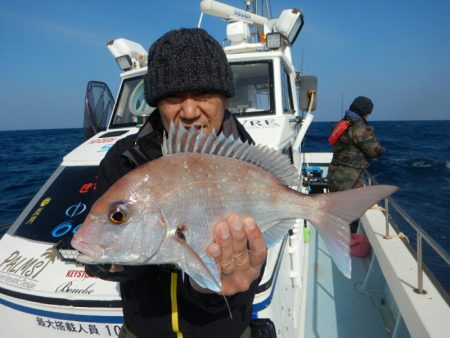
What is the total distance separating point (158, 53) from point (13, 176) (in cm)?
1568

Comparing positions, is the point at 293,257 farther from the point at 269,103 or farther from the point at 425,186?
the point at 425,186

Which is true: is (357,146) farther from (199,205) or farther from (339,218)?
(199,205)

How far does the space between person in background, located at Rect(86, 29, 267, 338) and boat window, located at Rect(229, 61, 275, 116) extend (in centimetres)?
310

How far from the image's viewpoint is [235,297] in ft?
5.36

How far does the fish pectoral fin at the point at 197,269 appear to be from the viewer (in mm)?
1353

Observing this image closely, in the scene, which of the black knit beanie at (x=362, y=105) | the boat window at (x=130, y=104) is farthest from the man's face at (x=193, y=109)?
the black knit beanie at (x=362, y=105)

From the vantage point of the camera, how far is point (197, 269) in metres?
1.36

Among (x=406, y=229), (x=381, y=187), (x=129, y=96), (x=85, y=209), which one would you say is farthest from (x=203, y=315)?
(x=406, y=229)

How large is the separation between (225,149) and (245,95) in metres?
3.68

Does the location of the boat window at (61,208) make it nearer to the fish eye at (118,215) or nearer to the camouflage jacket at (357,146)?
the fish eye at (118,215)

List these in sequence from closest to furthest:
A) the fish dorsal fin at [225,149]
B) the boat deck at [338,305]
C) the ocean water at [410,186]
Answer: the fish dorsal fin at [225,149] → the boat deck at [338,305] → the ocean water at [410,186]

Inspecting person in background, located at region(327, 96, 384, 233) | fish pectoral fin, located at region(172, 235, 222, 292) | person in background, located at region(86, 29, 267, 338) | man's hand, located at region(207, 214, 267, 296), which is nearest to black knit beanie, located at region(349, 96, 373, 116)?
person in background, located at region(327, 96, 384, 233)

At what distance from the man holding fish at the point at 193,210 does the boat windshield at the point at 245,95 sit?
9.64 ft

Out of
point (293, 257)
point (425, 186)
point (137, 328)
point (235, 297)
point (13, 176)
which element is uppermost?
point (235, 297)
